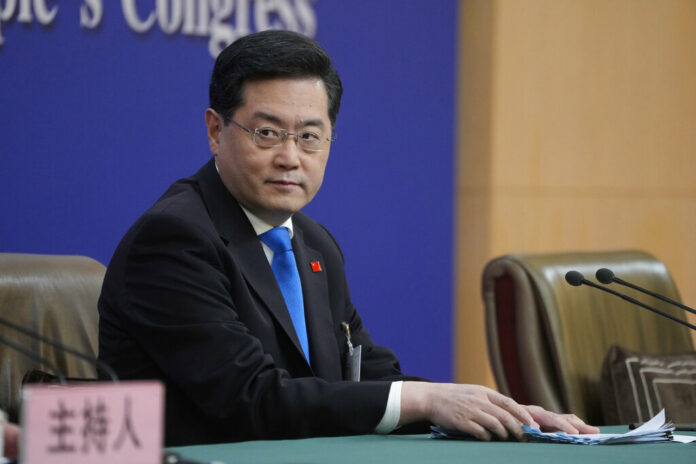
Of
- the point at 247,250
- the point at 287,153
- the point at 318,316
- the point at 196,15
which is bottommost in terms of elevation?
the point at 318,316

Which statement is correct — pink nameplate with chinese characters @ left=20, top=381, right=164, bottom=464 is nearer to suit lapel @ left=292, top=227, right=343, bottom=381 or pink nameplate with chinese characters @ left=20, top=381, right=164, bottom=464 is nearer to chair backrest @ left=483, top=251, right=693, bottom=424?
suit lapel @ left=292, top=227, right=343, bottom=381

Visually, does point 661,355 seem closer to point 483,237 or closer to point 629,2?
point 483,237

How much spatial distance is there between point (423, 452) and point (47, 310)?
3.51ft

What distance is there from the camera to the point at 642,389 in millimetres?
2732

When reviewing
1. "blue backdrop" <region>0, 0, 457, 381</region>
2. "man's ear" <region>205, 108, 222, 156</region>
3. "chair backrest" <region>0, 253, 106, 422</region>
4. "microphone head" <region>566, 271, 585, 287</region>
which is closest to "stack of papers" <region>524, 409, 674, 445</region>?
"microphone head" <region>566, 271, 585, 287</region>

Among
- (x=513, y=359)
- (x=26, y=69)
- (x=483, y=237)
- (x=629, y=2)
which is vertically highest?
(x=629, y=2)

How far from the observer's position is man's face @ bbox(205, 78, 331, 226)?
2078 mm

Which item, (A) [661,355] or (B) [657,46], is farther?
(B) [657,46]

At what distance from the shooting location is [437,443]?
164 cm

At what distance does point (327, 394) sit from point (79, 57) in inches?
66.3

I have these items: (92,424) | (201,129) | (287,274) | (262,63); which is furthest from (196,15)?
(92,424)

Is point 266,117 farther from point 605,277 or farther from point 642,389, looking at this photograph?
point 642,389

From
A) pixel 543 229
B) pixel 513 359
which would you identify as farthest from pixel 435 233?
pixel 513 359

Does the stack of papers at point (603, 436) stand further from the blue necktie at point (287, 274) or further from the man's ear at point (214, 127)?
the man's ear at point (214, 127)
